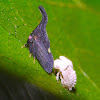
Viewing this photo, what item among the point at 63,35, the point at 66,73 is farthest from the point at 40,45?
the point at 63,35

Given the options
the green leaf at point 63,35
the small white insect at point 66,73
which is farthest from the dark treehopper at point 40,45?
the small white insect at point 66,73

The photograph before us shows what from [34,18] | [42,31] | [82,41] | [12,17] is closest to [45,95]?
[42,31]

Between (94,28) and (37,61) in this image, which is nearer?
(37,61)

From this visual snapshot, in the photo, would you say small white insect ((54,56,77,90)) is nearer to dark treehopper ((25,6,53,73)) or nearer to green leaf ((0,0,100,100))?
green leaf ((0,0,100,100))

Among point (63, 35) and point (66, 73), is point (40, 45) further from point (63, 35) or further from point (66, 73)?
point (63, 35)

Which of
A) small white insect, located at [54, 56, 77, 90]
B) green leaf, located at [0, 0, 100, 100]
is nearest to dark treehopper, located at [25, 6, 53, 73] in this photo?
green leaf, located at [0, 0, 100, 100]

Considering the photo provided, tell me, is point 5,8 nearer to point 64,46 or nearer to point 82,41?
point 64,46
